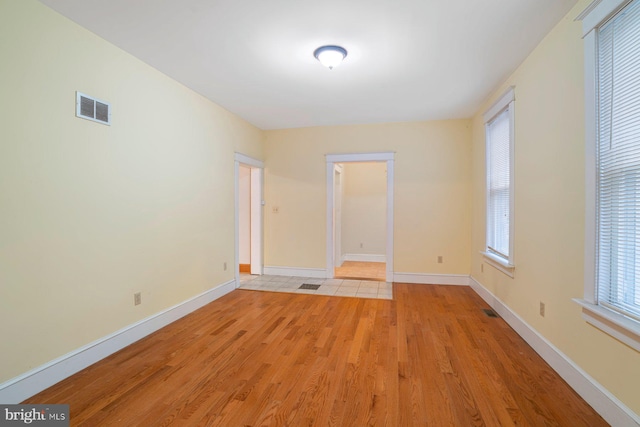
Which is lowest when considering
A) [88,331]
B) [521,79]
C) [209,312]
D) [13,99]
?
[209,312]

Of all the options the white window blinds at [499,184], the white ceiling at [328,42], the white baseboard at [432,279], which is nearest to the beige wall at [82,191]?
the white ceiling at [328,42]

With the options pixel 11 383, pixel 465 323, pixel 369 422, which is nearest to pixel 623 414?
pixel 369 422

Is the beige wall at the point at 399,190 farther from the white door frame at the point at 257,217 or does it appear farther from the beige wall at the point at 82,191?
the beige wall at the point at 82,191

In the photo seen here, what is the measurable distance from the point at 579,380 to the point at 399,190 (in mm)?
3333

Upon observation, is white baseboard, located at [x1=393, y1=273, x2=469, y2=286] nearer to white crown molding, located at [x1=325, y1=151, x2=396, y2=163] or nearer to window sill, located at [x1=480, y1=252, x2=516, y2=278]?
window sill, located at [x1=480, y1=252, x2=516, y2=278]

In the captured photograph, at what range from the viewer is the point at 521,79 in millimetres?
2850

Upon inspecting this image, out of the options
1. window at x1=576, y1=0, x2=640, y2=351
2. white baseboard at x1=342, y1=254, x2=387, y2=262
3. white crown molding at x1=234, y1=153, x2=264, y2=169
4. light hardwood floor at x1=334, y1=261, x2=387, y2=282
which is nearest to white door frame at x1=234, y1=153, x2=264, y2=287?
white crown molding at x1=234, y1=153, x2=264, y2=169

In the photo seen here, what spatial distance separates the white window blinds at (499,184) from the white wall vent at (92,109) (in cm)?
383

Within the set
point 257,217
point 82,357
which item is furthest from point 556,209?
point 257,217

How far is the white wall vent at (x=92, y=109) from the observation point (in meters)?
2.23

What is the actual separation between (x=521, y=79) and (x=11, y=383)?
4.61 m

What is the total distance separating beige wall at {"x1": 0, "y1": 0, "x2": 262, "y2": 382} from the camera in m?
1.85

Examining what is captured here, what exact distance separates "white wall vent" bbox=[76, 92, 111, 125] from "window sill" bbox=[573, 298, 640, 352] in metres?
3.73

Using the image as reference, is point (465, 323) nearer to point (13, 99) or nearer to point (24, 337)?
point (24, 337)
